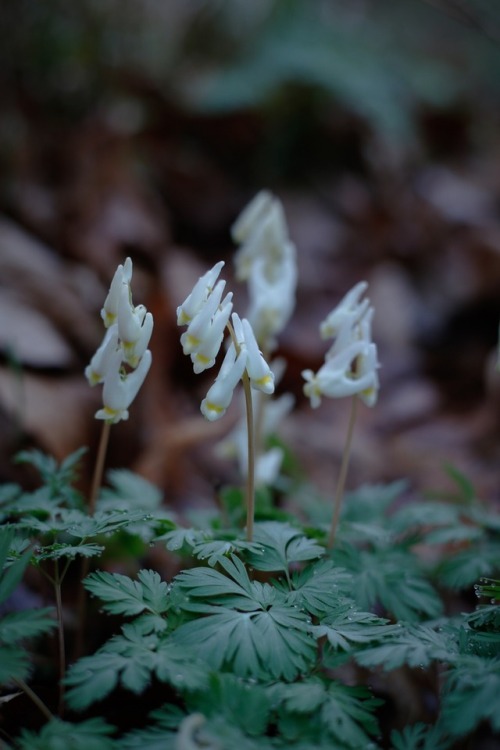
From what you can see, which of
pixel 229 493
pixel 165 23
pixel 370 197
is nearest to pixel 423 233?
pixel 370 197

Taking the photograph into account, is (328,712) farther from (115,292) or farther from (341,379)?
(115,292)

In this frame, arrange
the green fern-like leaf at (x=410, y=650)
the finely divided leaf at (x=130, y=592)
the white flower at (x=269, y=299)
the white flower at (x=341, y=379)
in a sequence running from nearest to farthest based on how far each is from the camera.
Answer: the green fern-like leaf at (x=410, y=650) → the finely divided leaf at (x=130, y=592) → the white flower at (x=341, y=379) → the white flower at (x=269, y=299)

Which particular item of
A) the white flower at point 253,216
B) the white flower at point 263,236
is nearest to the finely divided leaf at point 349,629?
the white flower at point 263,236

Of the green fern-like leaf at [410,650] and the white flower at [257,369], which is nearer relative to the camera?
the green fern-like leaf at [410,650]

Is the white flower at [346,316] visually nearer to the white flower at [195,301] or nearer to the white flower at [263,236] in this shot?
the white flower at [195,301]

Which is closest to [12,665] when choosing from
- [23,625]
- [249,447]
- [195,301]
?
[23,625]

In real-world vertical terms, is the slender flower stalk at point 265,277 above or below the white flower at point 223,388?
above
